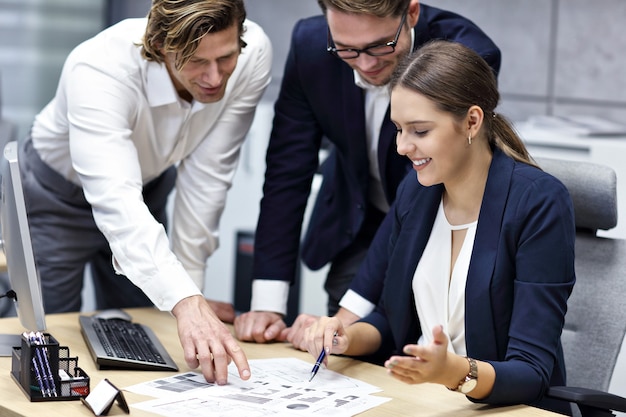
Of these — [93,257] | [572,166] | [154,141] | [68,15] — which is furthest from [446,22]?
[68,15]

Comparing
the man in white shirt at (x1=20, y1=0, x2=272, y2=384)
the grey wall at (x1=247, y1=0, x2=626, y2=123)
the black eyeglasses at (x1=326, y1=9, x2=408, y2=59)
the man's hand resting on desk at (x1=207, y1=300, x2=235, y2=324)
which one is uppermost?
the grey wall at (x1=247, y1=0, x2=626, y2=123)

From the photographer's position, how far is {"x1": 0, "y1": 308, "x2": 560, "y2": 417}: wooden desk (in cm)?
154

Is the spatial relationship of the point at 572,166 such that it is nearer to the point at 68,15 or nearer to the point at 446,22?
the point at 446,22

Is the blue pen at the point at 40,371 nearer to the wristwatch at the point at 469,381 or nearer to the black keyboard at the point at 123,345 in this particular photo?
the black keyboard at the point at 123,345

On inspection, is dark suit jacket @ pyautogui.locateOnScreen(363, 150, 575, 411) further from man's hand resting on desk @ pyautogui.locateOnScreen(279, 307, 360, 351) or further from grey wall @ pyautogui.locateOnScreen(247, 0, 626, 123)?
grey wall @ pyautogui.locateOnScreen(247, 0, 626, 123)

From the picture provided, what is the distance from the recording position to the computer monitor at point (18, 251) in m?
1.67

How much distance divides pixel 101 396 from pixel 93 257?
1185 millimetres

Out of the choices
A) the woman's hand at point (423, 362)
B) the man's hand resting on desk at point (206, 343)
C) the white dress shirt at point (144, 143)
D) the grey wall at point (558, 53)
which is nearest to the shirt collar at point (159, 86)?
the white dress shirt at point (144, 143)

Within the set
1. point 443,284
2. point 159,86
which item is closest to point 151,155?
point 159,86

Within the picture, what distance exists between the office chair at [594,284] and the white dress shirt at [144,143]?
775 mm

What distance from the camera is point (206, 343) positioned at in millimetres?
1716

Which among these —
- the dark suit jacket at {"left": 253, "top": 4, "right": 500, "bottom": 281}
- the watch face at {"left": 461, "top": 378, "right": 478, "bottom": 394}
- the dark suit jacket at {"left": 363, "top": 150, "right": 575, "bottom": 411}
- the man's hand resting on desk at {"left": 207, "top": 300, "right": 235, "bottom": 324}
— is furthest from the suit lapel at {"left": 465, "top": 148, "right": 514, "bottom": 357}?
the man's hand resting on desk at {"left": 207, "top": 300, "right": 235, "bottom": 324}

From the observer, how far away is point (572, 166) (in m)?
2.12

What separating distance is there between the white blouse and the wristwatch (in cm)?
30
